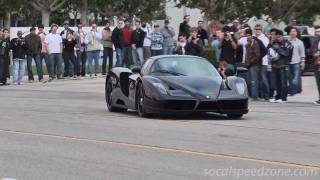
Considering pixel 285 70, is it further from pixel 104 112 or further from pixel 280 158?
pixel 280 158

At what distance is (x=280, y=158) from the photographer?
9.77 metres

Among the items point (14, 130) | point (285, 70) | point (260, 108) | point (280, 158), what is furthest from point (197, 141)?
point (285, 70)

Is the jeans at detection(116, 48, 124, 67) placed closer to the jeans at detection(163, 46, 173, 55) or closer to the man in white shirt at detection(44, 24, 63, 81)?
the jeans at detection(163, 46, 173, 55)

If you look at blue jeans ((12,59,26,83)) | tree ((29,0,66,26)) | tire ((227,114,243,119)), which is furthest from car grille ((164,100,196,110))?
tree ((29,0,66,26))

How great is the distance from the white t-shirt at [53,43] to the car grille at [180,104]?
13618 millimetres

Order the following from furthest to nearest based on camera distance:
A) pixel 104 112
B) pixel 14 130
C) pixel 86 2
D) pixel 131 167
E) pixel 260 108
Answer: pixel 86 2
pixel 260 108
pixel 104 112
pixel 14 130
pixel 131 167

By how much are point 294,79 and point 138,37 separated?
29.8 ft

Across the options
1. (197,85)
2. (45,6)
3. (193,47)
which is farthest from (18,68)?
(45,6)

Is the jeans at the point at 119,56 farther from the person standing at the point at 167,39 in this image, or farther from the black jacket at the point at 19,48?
the black jacket at the point at 19,48

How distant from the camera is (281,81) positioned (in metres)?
19.4

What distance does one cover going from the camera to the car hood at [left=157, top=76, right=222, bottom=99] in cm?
1410

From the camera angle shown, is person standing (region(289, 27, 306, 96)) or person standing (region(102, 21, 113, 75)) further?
person standing (region(102, 21, 113, 75))

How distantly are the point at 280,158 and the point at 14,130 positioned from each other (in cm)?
517

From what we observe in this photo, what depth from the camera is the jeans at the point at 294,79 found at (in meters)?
19.7
